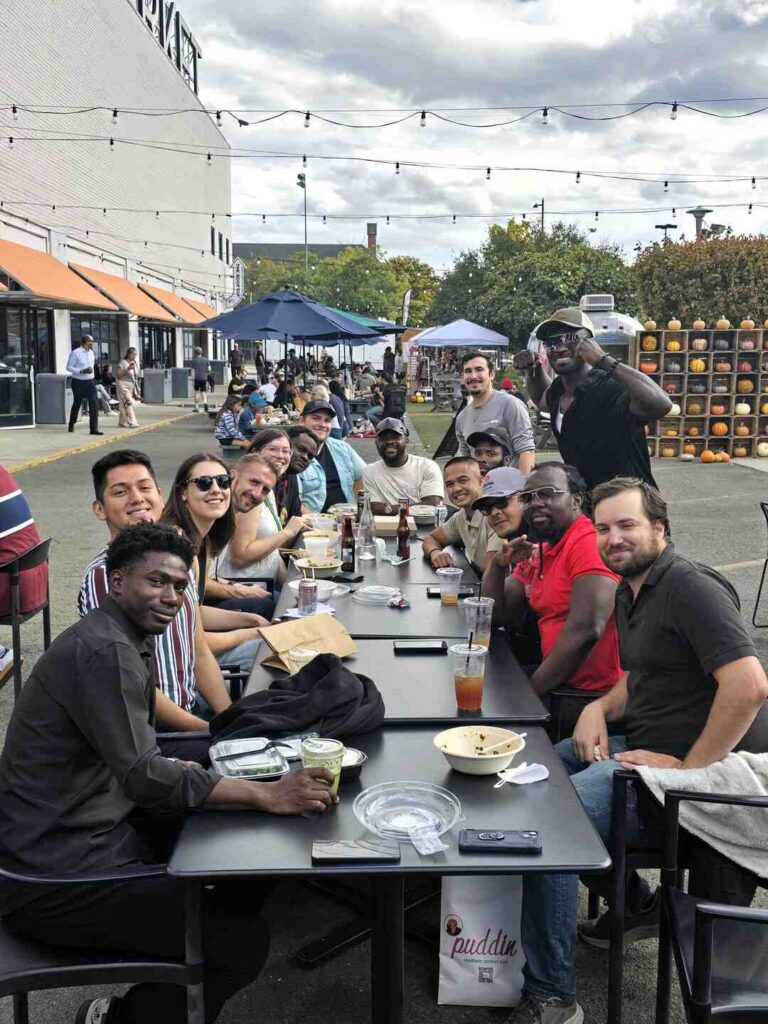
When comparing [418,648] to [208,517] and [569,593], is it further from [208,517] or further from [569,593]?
[208,517]

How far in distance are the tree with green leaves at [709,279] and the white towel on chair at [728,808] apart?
2393 centimetres

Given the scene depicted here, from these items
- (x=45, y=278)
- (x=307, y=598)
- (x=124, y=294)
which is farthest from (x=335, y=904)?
(x=124, y=294)

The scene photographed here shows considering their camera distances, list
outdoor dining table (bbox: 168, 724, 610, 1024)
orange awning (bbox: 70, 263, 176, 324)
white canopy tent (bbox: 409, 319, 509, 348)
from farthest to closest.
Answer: orange awning (bbox: 70, 263, 176, 324), white canopy tent (bbox: 409, 319, 509, 348), outdoor dining table (bbox: 168, 724, 610, 1024)

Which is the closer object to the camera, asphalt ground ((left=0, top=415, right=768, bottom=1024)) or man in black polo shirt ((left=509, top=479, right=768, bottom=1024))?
man in black polo shirt ((left=509, top=479, right=768, bottom=1024))

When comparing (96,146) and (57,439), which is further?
(96,146)

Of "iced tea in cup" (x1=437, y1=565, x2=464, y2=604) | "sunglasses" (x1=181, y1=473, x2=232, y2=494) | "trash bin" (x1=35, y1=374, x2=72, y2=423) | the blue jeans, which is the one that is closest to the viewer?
the blue jeans

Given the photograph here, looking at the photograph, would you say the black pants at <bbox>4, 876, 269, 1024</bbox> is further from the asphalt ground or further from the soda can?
the soda can

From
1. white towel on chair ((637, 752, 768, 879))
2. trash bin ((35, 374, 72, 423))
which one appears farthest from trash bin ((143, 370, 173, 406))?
white towel on chair ((637, 752, 768, 879))

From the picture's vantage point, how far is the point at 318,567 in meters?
5.05

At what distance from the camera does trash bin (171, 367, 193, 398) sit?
1446 inches

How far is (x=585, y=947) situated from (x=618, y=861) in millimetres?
732

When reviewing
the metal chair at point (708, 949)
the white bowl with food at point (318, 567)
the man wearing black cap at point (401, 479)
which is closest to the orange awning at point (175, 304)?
the man wearing black cap at point (401, 479)

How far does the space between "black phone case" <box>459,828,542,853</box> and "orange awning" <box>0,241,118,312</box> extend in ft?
62.8

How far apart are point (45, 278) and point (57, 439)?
4.19 metres
